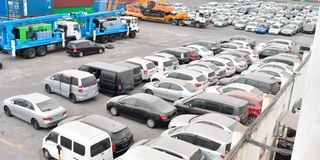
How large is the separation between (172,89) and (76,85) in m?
4.40

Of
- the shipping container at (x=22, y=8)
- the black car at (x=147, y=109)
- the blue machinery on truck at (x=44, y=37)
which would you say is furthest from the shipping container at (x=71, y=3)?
the black car at (x=147, y=109)

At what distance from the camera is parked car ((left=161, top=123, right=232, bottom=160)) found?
1020 cm

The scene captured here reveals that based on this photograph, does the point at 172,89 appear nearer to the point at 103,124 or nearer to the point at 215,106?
the point at 215,106

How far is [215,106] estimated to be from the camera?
43.7ft

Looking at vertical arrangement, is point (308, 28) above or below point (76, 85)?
above

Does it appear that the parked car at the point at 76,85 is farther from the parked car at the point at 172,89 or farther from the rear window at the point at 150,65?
the rear window at the point at 150,65

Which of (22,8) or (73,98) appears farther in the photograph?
(22,8)

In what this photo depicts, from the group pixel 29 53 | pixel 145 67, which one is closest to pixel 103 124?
pixel 145 67

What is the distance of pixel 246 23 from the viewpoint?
4041 cm

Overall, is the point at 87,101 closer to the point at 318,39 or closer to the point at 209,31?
the point at 318,39

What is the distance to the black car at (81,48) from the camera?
2358 centimetres

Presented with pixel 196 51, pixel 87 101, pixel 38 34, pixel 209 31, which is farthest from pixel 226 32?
pixel 87 101

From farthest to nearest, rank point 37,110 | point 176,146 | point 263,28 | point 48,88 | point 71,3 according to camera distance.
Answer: point 263,28 → point 71,3 → point 48,88 → point 37,110 → point 176,146

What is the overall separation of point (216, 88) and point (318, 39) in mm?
12690
